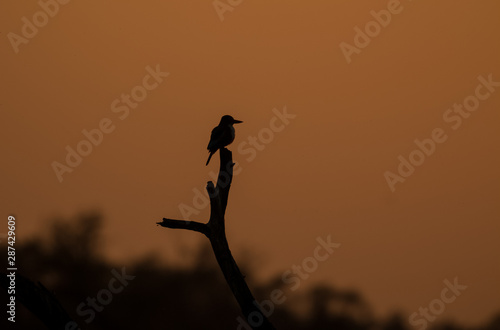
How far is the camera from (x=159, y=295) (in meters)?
51.0

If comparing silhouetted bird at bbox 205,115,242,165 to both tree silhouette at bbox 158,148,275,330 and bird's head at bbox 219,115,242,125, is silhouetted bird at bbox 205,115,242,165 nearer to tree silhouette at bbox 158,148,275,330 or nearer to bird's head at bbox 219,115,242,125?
bird's head at bbox 219,115,242,125

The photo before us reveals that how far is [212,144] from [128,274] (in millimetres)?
39189

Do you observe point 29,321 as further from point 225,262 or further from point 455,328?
point 225,262

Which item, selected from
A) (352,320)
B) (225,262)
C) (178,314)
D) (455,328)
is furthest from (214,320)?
(225,262)

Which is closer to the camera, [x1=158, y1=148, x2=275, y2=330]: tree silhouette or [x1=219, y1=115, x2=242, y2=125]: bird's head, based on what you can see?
[x1=158, y1=148, x2=275, y2=330]: tree silhouette

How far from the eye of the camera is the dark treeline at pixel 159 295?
47.4 meters

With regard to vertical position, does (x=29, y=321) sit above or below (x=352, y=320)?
above

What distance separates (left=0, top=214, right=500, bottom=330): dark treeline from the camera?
47375mm

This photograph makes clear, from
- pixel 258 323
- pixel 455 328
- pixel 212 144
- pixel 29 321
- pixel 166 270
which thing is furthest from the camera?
pixel 166 270

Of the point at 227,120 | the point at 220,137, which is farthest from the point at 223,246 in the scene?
the point at 227,120

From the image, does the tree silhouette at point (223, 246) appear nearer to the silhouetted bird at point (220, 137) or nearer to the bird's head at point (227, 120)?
the silhouetted bird at point (220, 137)

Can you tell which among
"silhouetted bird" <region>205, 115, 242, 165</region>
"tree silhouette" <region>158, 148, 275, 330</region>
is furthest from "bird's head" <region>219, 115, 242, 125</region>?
"tree silhouette" <region>158, 148, 275, 330</region>

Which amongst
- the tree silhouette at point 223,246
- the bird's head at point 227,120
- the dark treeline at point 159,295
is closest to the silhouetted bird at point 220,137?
the bird's head at point 227,120

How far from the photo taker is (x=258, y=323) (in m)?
9.64
